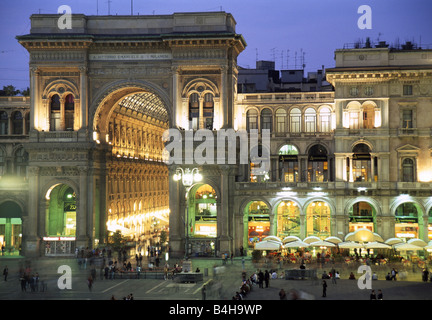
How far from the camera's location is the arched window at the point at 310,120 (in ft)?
222

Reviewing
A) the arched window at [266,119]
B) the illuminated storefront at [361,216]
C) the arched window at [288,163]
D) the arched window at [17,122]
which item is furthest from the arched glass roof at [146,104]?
the illuminated storefront at [361,216]

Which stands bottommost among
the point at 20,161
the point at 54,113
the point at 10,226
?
the point at 10,226

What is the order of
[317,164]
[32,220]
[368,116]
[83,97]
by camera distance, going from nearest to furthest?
[32,220] < [368,116] < [83,97] < [317,164]

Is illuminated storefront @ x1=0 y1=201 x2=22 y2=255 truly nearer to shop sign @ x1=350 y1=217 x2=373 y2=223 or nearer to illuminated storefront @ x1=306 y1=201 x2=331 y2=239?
illuminated storefront @ x1=306 y1=201 x2=331 y2=239

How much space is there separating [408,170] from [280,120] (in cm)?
1535

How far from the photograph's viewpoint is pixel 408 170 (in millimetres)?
61844

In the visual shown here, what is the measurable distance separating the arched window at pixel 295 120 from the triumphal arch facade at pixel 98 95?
789cm

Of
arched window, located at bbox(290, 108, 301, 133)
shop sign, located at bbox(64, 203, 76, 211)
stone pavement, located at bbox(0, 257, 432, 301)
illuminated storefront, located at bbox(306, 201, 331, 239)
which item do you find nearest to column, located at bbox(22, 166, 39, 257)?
stone pavement, located at bbox(0, 257, 432, 301)

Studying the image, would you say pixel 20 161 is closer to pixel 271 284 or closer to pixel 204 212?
pixel 204 212

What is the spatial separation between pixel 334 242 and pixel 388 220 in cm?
755

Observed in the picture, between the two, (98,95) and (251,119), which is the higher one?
(98,95)

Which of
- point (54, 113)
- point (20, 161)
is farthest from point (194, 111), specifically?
point (20, 161)

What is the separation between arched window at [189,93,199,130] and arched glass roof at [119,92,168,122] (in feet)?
22.3

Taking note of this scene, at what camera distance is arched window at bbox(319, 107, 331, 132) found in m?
67.3
